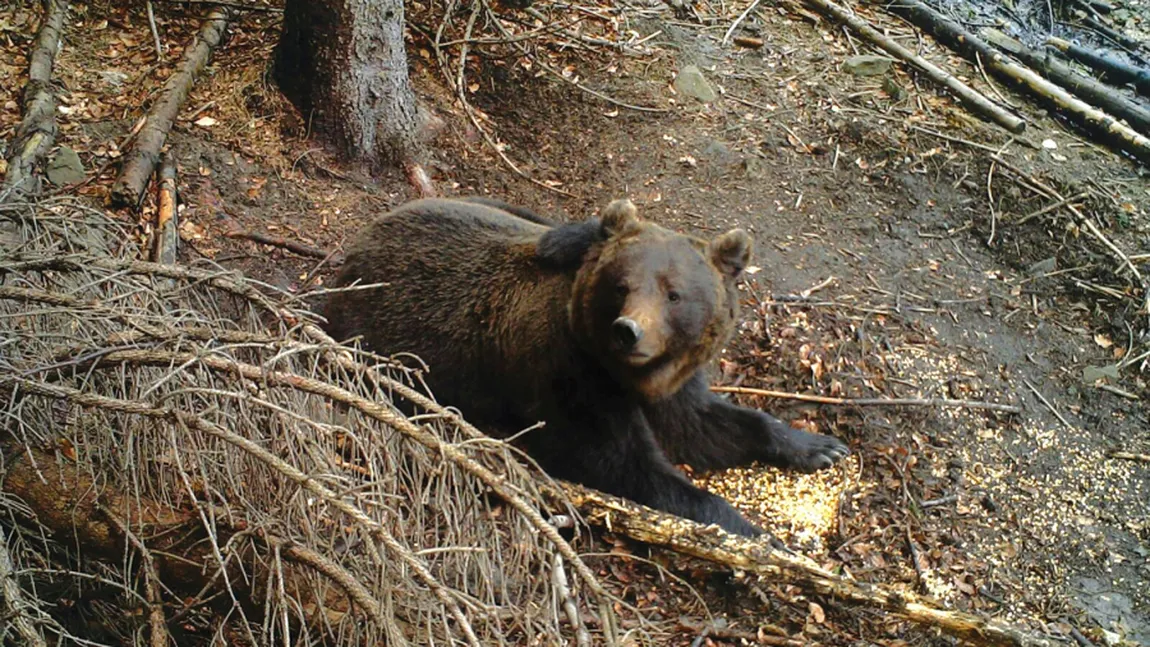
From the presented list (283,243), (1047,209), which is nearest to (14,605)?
(283,243)

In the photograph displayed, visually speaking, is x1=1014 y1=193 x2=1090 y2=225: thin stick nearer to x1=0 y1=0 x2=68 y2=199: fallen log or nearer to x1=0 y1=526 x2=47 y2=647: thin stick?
x1=0 y1=0 x2=68 y2=199: fallen log

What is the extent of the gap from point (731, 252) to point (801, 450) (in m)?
1.29

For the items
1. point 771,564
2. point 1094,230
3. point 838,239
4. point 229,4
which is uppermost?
point 229,4

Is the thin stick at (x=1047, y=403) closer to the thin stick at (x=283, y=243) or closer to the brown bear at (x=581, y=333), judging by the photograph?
the brown bear at (x=581, y=333)

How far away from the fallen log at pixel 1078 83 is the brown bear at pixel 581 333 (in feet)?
16.3

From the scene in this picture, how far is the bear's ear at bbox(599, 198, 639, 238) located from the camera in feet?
15.6

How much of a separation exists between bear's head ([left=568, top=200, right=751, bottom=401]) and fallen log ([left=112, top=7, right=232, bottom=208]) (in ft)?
9.44

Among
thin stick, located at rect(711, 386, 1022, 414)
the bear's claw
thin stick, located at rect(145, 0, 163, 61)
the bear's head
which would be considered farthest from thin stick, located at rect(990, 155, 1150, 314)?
thin stick, located at rect(145, 0, 163, 61)

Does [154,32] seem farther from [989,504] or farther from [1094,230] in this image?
Result: [1094,230]

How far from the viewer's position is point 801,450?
5445 mm

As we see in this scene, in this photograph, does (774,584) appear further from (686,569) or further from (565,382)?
(565,382)

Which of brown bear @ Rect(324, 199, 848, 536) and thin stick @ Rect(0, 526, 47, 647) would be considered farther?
brown bear @ Rect(324, 199, 848, 536)

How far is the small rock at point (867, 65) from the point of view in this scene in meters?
8.40

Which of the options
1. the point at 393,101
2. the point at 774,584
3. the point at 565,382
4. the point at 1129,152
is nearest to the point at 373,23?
the point at 393,101
